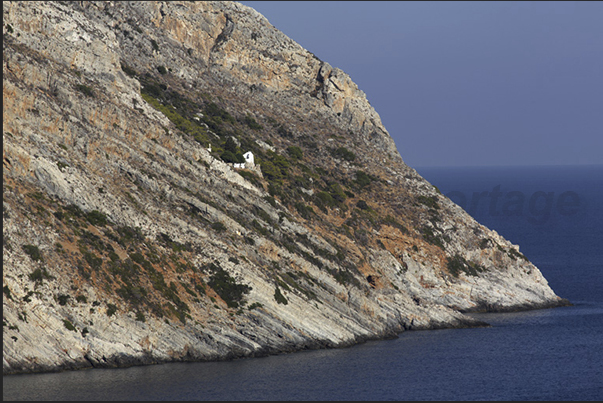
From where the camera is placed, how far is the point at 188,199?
306 feet

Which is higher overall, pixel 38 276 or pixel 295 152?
pixel 295 152

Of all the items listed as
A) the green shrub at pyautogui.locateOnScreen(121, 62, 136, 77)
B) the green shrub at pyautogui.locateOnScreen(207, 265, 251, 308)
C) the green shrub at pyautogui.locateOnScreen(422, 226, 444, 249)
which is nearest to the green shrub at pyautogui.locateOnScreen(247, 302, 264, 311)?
the green shrub at pyautogui.locateOnScreen(207, 265, 251, 308)

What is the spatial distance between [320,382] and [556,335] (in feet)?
114

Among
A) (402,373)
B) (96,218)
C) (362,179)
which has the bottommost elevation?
A: (402,373)

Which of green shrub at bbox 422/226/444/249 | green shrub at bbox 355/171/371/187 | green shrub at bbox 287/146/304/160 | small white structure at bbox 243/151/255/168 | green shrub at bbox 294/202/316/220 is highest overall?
green shrub at bbox 355/171/371/187

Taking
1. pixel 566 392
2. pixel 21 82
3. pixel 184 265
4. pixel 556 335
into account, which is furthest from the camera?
pixel 556 335

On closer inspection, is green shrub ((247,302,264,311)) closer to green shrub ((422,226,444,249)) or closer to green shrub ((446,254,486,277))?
green shrub ((446,254,486,277))

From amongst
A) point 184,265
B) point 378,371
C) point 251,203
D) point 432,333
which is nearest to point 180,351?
point 184,265

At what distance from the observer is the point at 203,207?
307ft

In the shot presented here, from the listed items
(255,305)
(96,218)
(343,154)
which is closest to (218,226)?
(255,305)

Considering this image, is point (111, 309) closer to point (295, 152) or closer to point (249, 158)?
point (249, 158)

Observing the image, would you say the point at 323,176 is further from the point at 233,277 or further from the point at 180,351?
the point at 180,351

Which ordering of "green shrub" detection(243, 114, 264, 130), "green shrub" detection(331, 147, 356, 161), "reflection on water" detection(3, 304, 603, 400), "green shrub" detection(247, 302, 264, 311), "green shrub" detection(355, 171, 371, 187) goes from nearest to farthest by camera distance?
"reflection on water" detection(3, 304, 603, 400)
"green shrub" detection(247, 302, 264, 311)
"green shrub" detection(355, 171, 371, 187)
"green shrub" detection(243, 114, 264, 130)
"green shrub" detection(331, 147, 356, 161)

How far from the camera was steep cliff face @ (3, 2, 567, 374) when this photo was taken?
254 feet
